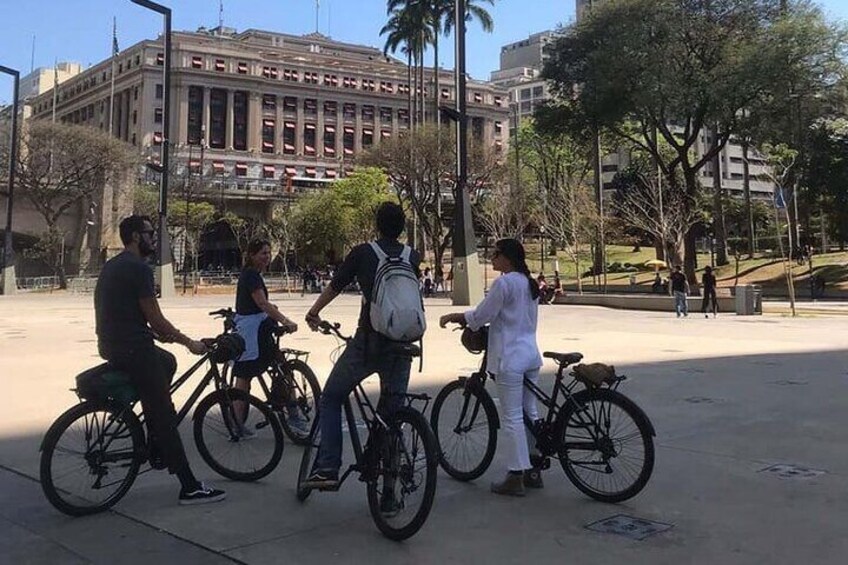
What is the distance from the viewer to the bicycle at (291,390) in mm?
6531

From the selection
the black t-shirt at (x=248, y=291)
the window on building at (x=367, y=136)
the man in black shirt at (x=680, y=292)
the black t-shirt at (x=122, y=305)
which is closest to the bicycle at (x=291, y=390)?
the black t-shirt at (x=248, y=291)

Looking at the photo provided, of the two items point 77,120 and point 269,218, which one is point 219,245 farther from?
point 77,120

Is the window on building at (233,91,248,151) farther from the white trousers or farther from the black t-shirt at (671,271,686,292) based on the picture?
the white trousers

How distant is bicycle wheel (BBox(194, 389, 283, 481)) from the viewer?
5.69 m

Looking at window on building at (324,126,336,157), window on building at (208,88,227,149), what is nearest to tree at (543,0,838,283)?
window on building at (208,88,227,149)

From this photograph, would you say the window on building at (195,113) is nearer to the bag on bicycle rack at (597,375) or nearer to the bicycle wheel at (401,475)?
the bag on bicycle rack at (597,375)

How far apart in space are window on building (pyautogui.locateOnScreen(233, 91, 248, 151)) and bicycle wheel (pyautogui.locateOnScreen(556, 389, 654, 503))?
11511 centimetres

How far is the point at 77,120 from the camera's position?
125000 mm

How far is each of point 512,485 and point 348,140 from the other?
12192cm

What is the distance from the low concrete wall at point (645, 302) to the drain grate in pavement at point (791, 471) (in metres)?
22.8

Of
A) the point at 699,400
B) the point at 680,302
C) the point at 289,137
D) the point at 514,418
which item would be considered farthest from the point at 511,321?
the point at 289,137

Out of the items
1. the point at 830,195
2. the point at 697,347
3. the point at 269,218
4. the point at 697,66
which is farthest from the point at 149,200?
the point at 697,347

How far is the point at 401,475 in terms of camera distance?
442 cm

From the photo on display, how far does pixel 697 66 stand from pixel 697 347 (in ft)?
92.8
